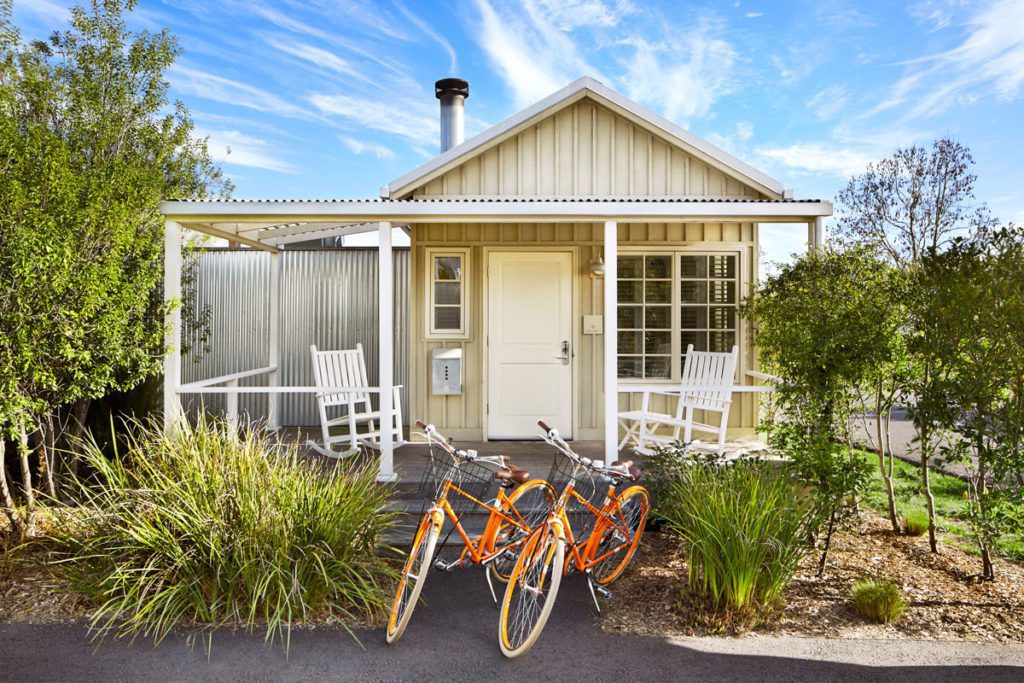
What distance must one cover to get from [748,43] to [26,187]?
8485mm

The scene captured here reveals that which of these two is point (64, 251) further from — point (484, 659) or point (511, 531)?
point (484, 659)

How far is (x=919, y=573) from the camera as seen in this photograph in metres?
4.44

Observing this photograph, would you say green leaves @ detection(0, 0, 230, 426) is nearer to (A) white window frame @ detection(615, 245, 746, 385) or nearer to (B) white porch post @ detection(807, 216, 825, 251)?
(A) white window frame @ detection(615, 245, 746, 385)

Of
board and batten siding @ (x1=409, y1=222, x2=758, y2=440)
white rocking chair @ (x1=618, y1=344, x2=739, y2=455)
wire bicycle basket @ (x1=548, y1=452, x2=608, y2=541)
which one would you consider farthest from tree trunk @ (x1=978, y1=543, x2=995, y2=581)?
board and batten siding @ (x1=409, y1=222, x2=758, y2=440)

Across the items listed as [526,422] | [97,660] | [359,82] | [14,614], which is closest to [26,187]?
[14,614]

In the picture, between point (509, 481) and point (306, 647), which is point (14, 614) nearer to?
point (306, 647)

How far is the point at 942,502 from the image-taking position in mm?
6426

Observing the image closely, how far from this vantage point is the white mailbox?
7062mm

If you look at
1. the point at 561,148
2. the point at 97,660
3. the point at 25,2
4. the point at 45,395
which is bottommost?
the point at 97,660

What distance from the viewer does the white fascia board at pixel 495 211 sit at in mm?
5469

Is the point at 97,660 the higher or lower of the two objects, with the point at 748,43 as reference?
lower

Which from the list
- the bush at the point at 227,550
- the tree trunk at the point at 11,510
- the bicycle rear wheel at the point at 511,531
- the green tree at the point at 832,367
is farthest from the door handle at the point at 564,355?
the tree trunk at the point at 11,510

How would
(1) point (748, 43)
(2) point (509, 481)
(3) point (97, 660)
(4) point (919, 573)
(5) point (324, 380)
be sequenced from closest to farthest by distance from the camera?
(3) point (97, 660) < (2) point (509, 481) < (4) point (919, 573) < (5) point (324, 380) < (1) point (748, 43)

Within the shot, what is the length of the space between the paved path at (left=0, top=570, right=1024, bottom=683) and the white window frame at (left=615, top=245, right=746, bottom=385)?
386cm
